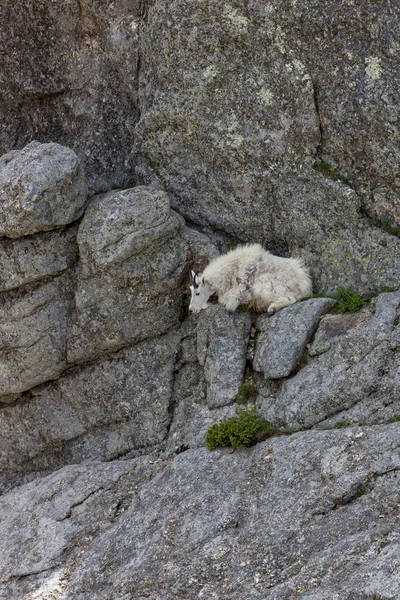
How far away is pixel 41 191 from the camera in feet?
49.0

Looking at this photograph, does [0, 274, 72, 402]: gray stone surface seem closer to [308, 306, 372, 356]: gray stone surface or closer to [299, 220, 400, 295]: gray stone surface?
[299, 220, 400, 295]: gray stone surface

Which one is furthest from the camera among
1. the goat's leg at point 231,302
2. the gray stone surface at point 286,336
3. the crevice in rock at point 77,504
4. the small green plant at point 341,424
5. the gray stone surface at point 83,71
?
the gray stone surface at point 83,71

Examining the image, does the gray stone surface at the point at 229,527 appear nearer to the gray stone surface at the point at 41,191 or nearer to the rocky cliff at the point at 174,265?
the rocky cliff at the point at 174,265

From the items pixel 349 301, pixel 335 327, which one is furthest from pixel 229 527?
pixel 349 301

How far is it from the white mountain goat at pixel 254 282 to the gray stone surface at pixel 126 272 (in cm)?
72

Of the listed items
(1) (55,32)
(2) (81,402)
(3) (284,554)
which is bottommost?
(2) (81,402)

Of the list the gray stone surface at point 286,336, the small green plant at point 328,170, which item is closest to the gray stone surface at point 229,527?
the gray stone surface at point 286,336

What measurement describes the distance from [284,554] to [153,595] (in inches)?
73.1

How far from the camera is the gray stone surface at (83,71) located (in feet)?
54.8

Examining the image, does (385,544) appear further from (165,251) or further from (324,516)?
(165,251)

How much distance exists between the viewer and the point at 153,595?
1120 cm

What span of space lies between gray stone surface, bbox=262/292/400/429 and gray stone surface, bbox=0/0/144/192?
588 centimetres

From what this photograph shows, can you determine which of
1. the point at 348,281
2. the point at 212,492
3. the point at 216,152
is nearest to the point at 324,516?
the point at 212,492

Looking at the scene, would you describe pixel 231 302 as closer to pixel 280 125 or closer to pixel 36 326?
pixel 280 125
